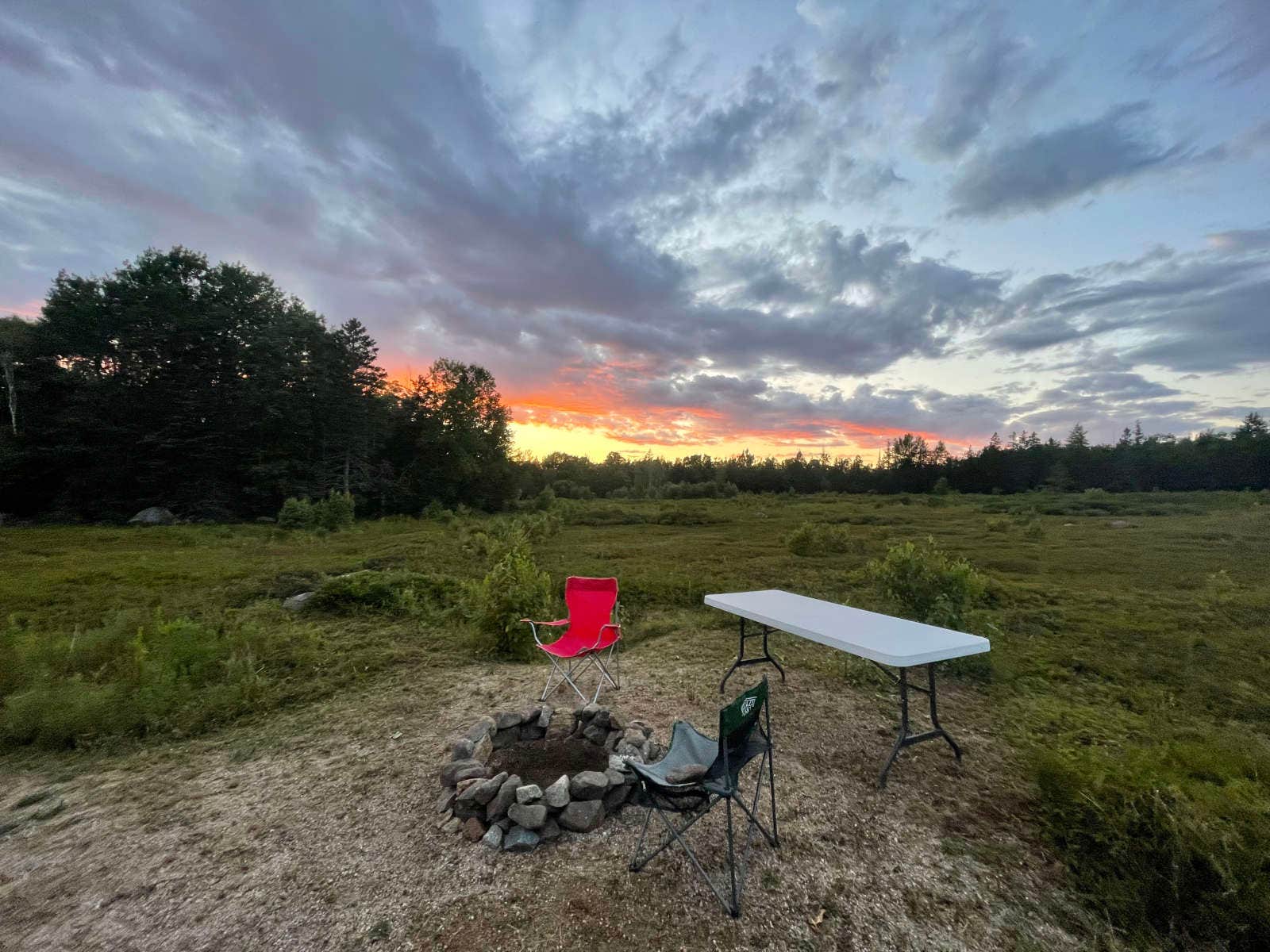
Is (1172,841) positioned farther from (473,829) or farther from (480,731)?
(480,731)

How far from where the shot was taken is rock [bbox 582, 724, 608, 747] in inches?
138

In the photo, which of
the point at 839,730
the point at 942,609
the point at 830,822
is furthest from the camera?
the point at 942,609

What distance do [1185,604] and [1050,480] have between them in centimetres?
3952

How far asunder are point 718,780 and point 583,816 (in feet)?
2.80

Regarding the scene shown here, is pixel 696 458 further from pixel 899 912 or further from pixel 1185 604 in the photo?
pixel 899 912

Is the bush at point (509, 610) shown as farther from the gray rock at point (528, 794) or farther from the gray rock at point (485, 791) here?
the gray rock at point (528, 794)

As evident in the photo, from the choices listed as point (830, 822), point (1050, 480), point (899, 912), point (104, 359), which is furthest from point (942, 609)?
point (1050, 480)

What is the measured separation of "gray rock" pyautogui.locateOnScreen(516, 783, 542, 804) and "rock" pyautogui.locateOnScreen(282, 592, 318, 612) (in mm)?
6002

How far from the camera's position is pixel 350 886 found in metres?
2.37

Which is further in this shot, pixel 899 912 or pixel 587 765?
pixel 587 765

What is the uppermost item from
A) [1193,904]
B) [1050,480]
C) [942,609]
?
[1050,480]

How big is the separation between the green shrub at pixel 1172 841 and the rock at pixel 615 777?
7.28 ft

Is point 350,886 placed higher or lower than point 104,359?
lower

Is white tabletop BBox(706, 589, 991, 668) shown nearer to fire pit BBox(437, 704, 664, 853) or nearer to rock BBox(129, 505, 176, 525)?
fire pit BBox(437, 704, 664, 853)
